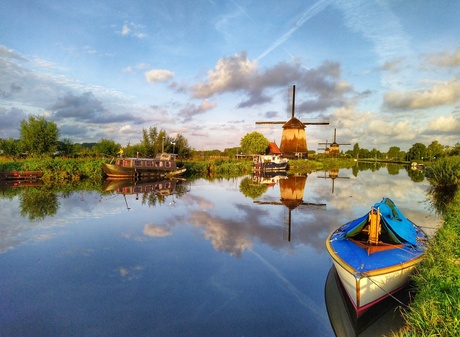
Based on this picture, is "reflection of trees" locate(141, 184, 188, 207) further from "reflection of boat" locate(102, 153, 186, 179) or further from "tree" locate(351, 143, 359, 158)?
"tree" locate(351, 143, 359, 158)

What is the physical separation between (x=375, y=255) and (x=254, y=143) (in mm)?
61342

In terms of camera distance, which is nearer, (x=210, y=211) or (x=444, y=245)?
(x=444, y=245)

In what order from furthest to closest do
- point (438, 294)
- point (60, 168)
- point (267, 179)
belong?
1. point (267, 179)
2. point (60, 168)
3. point (438, 294)

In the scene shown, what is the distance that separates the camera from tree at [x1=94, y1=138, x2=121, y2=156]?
48.7 metres

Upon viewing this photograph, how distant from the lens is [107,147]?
162 feet

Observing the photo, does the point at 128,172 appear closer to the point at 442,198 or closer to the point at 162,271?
the point at 162,271

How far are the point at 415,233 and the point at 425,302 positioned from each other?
4.51m

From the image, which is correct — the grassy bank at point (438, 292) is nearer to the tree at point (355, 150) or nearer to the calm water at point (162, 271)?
the calm water at point (162, 271)

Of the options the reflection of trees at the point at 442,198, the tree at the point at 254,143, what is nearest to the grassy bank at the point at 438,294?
the reflection of trees at the point at 442,198

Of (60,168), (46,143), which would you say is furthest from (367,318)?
(46,143)

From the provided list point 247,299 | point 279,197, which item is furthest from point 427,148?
point 247,299

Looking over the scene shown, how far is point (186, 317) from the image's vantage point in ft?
18.0

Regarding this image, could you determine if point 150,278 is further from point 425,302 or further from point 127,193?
point 127,193

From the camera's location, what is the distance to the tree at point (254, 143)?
66750 millimetres
